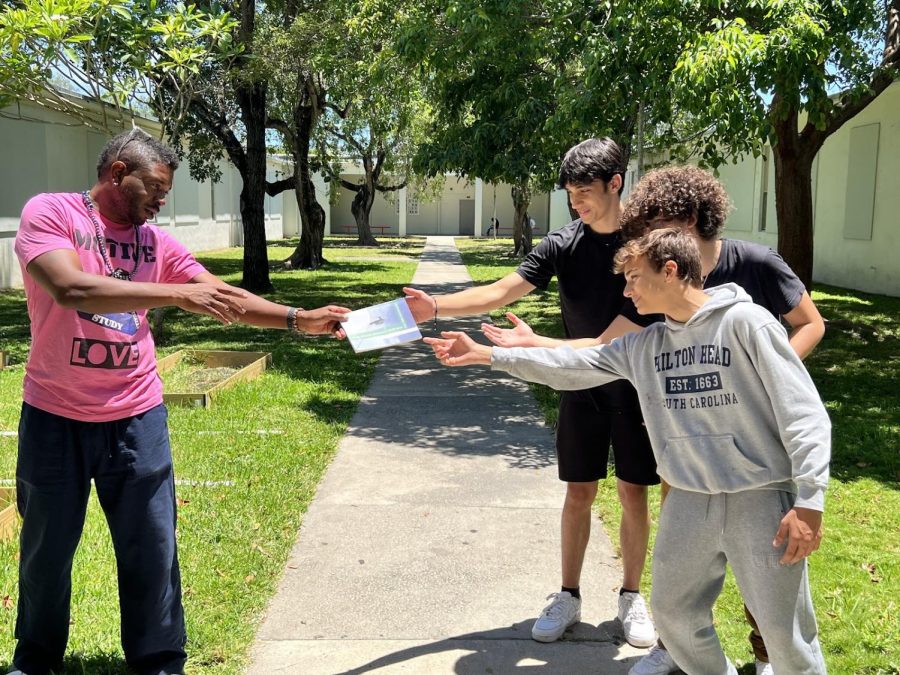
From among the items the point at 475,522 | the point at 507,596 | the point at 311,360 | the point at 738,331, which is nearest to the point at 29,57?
A: the point at 311,360

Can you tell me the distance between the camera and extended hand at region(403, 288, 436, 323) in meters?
3.82

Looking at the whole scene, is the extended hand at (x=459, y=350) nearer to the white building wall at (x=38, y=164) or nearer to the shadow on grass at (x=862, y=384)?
the shadow on grass at (x=862, y=384)

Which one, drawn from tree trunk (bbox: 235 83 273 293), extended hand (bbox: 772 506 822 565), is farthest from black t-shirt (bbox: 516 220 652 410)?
tree trunk (bbox: 235 83 273 293)

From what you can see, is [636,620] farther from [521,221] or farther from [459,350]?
[521,221]

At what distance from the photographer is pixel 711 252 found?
3084mm

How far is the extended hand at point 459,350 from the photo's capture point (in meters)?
3.21

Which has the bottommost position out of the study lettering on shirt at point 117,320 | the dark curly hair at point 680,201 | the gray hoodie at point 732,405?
the gray hoodie at point 732,405

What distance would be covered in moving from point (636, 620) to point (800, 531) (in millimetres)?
1420

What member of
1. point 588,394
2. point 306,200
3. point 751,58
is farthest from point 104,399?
point 306,200

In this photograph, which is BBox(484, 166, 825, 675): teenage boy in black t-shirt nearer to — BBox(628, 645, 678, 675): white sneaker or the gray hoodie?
BBox(628, 645, 678, 675): white sneaker

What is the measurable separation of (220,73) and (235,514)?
1430 cm

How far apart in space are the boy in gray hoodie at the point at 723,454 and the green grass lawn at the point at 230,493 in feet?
5.88

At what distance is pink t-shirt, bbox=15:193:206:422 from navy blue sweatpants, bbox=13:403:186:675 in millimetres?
73

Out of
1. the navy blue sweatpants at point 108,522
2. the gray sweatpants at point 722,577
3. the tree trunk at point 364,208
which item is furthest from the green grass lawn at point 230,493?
the tree trunk at point 364,208
